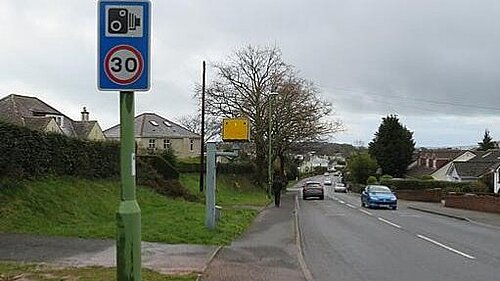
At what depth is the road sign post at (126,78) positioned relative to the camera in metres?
5.54

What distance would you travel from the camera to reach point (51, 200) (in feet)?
63.7

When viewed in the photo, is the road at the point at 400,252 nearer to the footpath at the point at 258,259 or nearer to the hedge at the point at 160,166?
the footpath at the point at 258,259

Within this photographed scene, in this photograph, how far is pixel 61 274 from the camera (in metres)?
10.0

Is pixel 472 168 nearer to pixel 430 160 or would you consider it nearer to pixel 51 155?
pixel 430 160

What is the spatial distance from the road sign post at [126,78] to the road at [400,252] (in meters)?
6.34

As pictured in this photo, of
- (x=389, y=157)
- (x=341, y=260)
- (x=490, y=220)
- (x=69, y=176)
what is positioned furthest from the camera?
(x=389, y=157)

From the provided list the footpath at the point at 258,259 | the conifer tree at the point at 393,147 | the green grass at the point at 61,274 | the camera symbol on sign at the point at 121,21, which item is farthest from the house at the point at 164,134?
the camera symbol on sign at the point at 121,21

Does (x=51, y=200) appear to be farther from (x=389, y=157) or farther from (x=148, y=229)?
(x=389, y=157)

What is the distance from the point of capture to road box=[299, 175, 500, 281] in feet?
39.6

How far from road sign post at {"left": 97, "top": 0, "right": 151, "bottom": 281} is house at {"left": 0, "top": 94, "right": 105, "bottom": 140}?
4544cm

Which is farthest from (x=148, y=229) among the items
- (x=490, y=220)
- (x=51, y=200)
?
(x=490, y=220)

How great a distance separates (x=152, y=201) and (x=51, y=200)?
8.04m

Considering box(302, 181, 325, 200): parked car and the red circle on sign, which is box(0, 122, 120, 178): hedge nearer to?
the red circle on sign

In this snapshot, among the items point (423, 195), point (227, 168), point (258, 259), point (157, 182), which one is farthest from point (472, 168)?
point (258, 259)
